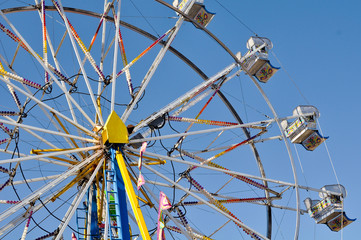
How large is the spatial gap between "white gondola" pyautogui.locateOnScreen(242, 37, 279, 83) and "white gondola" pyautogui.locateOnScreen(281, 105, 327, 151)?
139 centimetres

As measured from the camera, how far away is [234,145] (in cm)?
1769

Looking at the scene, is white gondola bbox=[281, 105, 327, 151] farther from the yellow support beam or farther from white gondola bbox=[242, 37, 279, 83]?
the yellow support beam

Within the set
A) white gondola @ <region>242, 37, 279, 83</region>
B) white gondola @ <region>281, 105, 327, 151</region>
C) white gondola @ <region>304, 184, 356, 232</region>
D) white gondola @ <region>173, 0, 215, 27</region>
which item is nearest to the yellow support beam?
white gondola @ <region>173, 0, 215, 27</region>

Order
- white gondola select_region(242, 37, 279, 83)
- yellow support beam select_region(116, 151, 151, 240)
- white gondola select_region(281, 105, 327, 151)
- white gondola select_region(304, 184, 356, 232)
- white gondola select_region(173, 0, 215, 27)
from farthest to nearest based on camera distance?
white gondola select_region(281, 105, 327, 151) < white gondola select_region(304, 184, 356, 232) < white gondola select_region(242, 37, 279, 83) < white gondola select_region(173, 0, 215, 27) < yellow support beam select_region(116, 151, 151, 240)

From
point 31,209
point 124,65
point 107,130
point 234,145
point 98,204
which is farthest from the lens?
point 234,145

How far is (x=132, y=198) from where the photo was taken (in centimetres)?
1242

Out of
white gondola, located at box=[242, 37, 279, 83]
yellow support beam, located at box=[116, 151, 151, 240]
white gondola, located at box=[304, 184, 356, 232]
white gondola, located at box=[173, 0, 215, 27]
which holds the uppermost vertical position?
white gondola, located at box=[173, 0, 215, 27]

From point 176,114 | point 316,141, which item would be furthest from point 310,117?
point 176,114

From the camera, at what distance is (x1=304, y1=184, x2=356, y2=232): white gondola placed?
18.2 meters

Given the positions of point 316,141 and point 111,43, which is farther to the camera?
point 316,141

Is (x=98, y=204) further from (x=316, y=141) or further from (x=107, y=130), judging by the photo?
(x=316, y=141)

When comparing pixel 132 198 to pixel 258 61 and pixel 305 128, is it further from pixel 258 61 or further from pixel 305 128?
pixel 305 128

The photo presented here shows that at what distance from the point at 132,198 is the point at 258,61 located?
730cm

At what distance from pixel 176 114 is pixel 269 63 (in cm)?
351
